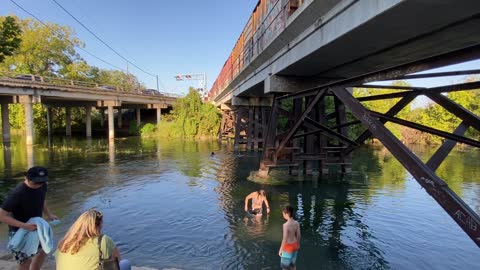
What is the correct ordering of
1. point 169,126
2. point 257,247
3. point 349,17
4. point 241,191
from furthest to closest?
point 169,126 → point 241,191 → point 257,247 → point 349,17

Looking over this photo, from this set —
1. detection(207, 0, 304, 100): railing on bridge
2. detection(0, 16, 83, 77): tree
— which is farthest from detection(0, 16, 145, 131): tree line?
detection(207, 0, 304, 100): railing on bridge

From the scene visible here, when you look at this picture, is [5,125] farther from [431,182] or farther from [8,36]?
[431,182]

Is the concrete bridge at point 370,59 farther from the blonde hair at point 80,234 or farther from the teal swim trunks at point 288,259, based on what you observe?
the blonde hair at point 80,234

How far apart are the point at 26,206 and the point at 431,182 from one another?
509 centimetres

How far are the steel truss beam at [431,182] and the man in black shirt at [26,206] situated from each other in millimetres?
4909

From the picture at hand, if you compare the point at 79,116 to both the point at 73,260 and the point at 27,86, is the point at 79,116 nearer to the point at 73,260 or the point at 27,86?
the point at 27,86

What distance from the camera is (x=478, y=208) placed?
1072cm

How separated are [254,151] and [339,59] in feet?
55.7

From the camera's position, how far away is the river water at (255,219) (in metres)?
6.71

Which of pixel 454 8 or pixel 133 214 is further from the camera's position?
pixel 133 214

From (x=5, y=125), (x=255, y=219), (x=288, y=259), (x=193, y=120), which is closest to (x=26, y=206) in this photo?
(x=288, y=259)

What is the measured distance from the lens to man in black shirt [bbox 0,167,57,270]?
11.8 ft

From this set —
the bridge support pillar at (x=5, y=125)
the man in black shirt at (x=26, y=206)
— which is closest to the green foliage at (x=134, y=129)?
the bridge support pillar at (x=5, y=125)

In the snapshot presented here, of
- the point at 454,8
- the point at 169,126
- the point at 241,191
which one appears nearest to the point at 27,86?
the point at 169,126
